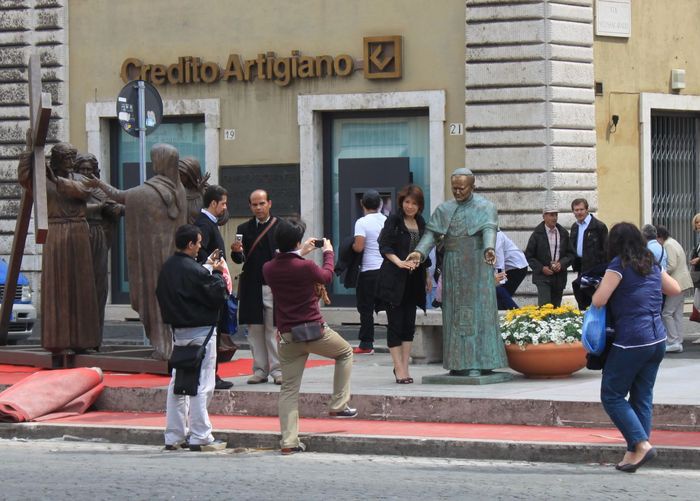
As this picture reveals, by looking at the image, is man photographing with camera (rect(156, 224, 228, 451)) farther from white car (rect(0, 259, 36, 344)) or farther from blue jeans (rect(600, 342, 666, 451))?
white car (rect(0, 259, 36, 344))

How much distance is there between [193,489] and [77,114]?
15.7 m

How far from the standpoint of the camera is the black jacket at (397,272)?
14.7 metres

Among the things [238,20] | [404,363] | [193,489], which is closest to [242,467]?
[193,489]

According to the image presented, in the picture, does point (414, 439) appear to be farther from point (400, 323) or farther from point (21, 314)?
point (21, 314)

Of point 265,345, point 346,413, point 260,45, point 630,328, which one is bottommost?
point 346,413

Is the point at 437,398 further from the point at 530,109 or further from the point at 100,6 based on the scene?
the point at 100,6

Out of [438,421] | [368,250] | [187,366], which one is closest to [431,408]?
[438,421]

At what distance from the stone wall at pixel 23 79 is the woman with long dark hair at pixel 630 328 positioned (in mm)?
15462

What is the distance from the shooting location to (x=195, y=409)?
12344 millimetres

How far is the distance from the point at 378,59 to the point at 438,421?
421 inches

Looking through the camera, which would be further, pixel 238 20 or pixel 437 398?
pixel 238 20

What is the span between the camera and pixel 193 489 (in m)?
10.3

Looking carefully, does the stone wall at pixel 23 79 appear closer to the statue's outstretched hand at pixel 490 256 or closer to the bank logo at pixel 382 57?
the bank logo at pixel 382 57

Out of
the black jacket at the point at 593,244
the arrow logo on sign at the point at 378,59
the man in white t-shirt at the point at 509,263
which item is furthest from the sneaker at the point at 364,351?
the arrow logo on sign at the point at 378,59
